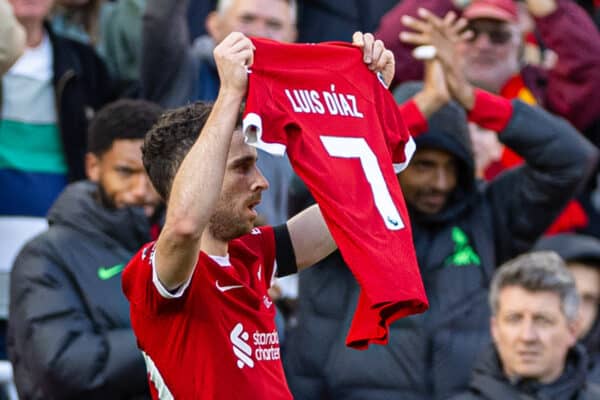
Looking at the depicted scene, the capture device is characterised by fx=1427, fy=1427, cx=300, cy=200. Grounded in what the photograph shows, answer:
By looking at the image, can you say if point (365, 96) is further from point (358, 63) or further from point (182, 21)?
point (182, 21)

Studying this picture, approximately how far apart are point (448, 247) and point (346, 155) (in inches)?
85.7

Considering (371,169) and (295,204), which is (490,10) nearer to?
(295,204)

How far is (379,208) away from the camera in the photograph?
379 cm

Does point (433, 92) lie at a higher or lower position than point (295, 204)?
higher

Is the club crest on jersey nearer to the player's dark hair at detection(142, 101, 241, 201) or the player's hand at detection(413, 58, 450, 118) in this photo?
the player's dark hair at detection(142, 101, 241, 201)

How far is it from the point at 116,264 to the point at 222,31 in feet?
5.92

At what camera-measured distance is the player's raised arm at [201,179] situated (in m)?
3.67

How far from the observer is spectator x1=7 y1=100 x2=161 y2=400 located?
524cm

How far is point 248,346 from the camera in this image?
3.94 meters

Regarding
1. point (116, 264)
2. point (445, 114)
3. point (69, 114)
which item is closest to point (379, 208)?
point (116, 264)

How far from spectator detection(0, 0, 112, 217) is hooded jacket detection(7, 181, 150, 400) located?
0.77 metres

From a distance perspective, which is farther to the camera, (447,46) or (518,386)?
(447,46)

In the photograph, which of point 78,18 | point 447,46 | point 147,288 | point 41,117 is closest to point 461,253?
point 447,46

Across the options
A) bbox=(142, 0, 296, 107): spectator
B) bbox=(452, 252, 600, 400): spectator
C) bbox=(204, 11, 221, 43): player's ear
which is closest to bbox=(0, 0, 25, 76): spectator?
bbox=(142, 0, 296, 107): spectator
